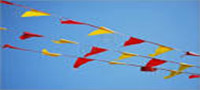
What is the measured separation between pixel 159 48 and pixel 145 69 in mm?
190

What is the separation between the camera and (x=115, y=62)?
5.44ft

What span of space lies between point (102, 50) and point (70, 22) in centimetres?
37

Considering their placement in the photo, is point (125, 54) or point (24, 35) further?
point (125, 54)

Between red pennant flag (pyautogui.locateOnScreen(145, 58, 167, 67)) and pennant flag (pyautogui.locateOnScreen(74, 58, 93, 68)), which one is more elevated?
pennant flag (pyautogui.locateOnScreen(74, 58, 93, 68))

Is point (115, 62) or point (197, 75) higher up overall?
point (115, 62)

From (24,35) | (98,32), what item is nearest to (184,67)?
(98,32)

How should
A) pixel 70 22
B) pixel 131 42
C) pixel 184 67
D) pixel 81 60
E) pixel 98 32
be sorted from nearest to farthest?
1. pixel 70 22
2. pixel 98 32
3. pixel 131 42
4. pixel 81 60
5. pixel 184 67

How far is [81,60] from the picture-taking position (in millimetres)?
1640

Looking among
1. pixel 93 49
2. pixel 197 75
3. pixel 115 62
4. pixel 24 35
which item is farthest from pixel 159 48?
pixel 24 35

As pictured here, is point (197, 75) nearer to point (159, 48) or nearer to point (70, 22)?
point (159, 48)

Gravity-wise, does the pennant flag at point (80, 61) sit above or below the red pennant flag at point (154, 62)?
above

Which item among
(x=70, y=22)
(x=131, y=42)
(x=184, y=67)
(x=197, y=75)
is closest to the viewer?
(x=70, y=22)

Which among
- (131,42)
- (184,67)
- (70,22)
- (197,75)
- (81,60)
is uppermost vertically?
(70,22)

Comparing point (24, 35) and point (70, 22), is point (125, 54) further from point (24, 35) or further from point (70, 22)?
point (24, 35)
